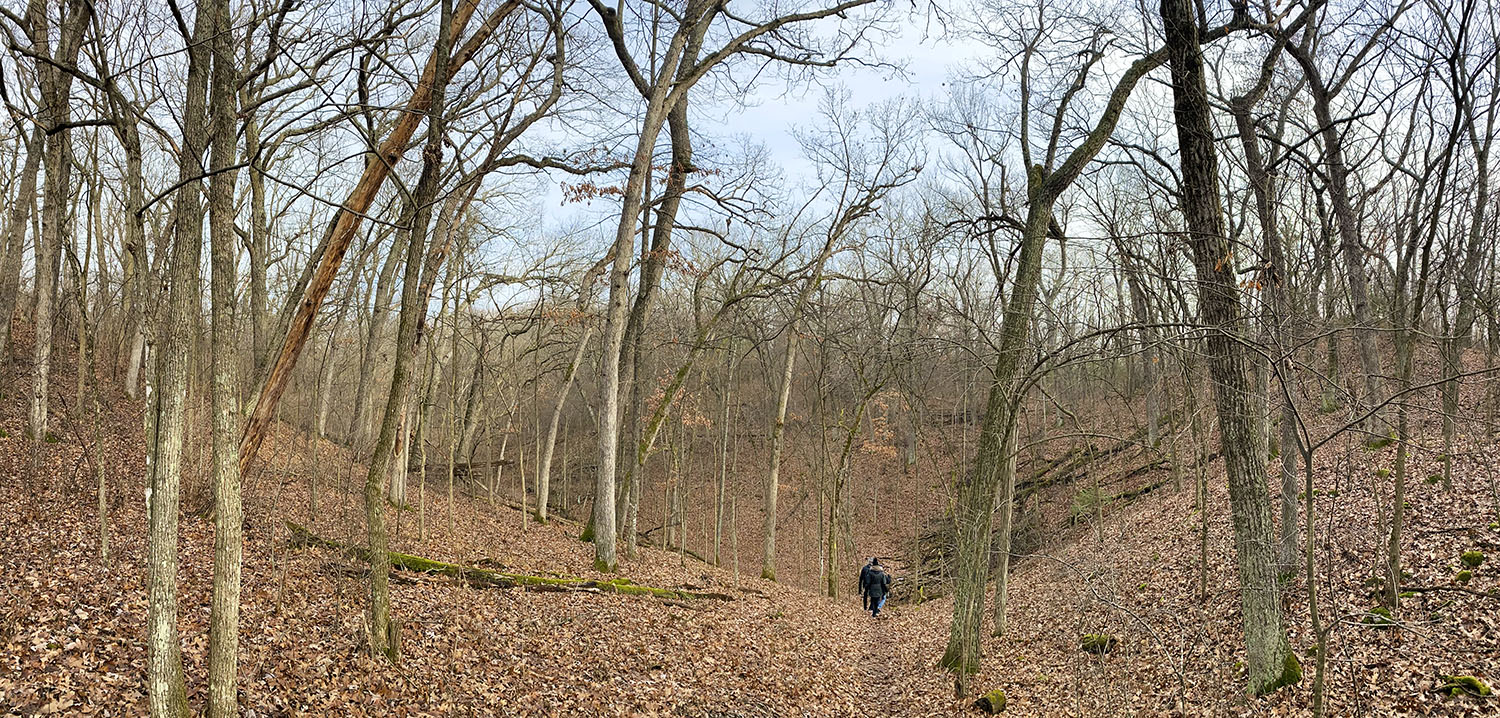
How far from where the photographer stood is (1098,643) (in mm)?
9320

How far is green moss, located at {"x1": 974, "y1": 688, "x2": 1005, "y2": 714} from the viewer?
Result: 813 centimetres

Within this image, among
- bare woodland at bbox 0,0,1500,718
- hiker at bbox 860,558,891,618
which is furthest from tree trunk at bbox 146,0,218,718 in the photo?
hiker at bbox 860,558,891,618

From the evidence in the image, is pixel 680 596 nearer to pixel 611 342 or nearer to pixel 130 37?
pixel 611 342

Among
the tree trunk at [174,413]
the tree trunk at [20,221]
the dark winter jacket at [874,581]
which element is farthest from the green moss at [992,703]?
the tree trunk at [20,221]

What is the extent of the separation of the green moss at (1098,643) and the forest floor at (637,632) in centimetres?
13

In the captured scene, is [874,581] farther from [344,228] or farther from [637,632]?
[344,228]

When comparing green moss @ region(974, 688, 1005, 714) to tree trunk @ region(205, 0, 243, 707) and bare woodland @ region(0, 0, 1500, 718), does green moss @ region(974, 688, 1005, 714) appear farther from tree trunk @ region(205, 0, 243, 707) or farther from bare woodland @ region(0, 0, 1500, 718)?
tree trunk @ region(205, 0, 243, 707)

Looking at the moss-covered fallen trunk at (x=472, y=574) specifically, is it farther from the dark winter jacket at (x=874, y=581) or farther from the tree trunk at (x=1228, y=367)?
the tree trunk at (x=1228, y=367)

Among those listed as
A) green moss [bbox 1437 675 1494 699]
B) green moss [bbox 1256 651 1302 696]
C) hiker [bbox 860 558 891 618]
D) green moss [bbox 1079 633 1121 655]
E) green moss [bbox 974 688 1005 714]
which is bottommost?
hiker [bbox 860 558 891 618]

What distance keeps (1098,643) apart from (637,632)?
548 centimetres

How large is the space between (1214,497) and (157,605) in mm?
15621

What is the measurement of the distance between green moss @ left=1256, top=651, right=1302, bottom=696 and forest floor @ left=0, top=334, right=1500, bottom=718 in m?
0.13

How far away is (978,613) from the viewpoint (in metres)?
9.16

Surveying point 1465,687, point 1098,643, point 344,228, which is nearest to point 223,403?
point 344,228
